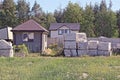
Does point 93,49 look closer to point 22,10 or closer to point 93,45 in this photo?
point 93,45

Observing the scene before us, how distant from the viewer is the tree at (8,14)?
63031 millimetres

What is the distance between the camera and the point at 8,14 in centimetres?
6366

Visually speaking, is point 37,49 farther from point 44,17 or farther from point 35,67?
point 44,17

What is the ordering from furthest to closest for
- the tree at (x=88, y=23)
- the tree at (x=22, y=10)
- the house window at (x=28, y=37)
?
1. the tree at (x=22, y=10)
2. the tree at (x=88, y=23)
3. the house window at (x=28, y=37)

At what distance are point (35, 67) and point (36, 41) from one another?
20533mm

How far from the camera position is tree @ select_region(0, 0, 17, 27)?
207ft

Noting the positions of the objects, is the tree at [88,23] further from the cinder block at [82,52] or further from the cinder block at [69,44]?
the cinder block at [82,52]

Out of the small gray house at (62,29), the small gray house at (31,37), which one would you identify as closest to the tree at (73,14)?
the small gray house at (62,29)

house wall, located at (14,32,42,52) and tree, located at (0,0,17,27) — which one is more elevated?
tree, located at (0,0,17,27)

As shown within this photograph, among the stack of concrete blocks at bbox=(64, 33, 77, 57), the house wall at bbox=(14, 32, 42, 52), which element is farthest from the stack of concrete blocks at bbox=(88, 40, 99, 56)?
the house wall at bbox=(14, 32, 42, 52)

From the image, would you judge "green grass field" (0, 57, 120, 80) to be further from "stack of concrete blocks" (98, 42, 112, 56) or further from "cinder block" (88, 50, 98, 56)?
"stack of concrete blocks" (98, 42, 112, 56)

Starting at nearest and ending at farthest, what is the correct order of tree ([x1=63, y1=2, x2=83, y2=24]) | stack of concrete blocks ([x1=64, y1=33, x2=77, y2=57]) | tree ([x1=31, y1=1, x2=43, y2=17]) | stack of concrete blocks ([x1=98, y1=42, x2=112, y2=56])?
stack of concrete blocks ([x1=98, y1=42, x2=112, y2=56])
stack of concrete blocks ([x1=64, y1=33, x2=77, y2=57])
tree ([x1=63, y1=2, x2=83, y2=24])
tree ([x1=31, y1=1, x2=43, y2=17])

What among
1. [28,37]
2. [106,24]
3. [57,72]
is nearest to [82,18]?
[106,24]

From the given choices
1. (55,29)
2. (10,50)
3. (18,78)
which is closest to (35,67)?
(18,78)
